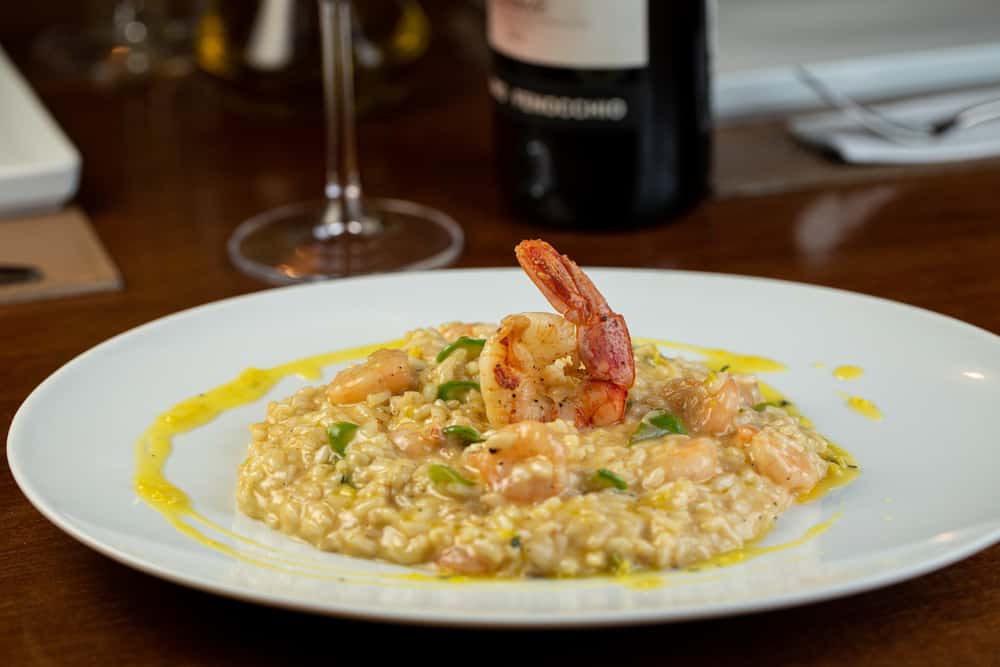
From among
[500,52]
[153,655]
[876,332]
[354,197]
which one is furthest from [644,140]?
[153,655]

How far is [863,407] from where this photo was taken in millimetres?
1372

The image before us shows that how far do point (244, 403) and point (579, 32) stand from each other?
69 centimetres

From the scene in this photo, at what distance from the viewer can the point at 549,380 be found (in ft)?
4.10

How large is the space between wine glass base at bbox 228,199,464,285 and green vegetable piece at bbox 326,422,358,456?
2.15 ft

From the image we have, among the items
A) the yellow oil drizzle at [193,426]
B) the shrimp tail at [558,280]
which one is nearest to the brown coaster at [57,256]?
the yellow oil drizzle at [193,426]

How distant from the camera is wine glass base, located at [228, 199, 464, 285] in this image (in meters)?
1.92

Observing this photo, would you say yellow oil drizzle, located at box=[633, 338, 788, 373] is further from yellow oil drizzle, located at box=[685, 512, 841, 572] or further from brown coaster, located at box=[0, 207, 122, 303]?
brown coaster, located at box=[0, 207, 122, 303]

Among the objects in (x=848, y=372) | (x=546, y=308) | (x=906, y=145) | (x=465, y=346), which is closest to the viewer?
(x=465, y=346)

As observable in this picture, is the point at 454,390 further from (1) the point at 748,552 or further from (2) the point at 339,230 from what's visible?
(2) the point at 339,230

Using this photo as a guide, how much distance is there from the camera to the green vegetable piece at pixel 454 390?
1.28 meters

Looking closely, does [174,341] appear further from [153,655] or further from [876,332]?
[876,332]

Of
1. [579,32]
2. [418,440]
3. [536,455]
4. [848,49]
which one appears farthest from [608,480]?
[848,49]

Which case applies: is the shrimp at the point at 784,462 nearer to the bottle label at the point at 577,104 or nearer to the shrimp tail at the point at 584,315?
the shrimp tail at the point at 584,315

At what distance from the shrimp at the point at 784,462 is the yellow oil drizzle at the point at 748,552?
0.18ft
